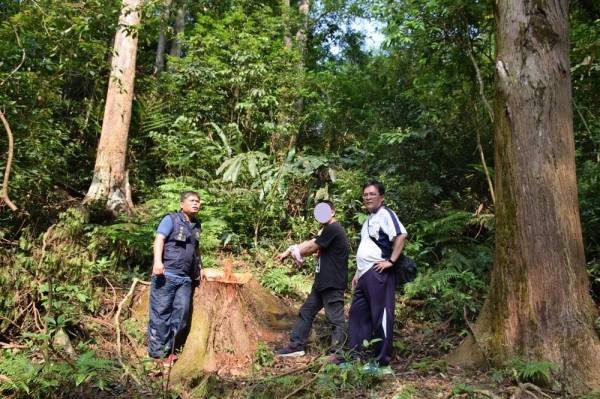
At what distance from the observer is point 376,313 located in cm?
466

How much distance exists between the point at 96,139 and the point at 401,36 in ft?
23.4

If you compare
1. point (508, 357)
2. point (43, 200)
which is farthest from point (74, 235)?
point (508, 357)

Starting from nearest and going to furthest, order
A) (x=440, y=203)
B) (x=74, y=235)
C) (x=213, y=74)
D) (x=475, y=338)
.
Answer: (x=475, y=338)
(x=74, y=235)
(x=440, y=203)
(x=213, y=74)

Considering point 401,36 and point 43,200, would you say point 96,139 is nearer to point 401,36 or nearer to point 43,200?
point 43,200

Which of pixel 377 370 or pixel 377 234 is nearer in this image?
pixel 377 370

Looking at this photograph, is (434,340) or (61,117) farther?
(61,117)

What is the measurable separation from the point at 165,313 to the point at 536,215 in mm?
3751

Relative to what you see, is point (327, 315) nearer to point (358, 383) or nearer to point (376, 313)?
point (376, 313)

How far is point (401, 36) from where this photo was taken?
26.6 feet

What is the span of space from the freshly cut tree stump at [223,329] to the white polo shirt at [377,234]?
61.4 inches

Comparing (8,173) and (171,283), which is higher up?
(8,173)

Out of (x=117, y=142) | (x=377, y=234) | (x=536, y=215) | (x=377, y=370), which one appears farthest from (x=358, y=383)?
(x=117, y=142)

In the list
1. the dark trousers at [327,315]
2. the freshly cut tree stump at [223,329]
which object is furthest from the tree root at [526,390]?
the freshly cut tree stump at [223,329]

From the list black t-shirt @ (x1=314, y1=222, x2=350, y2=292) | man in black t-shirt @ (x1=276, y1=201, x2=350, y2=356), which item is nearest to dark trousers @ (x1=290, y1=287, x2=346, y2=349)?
man in black t-shirt @ (x1=276, y1=201, x2=350, y2=356)
